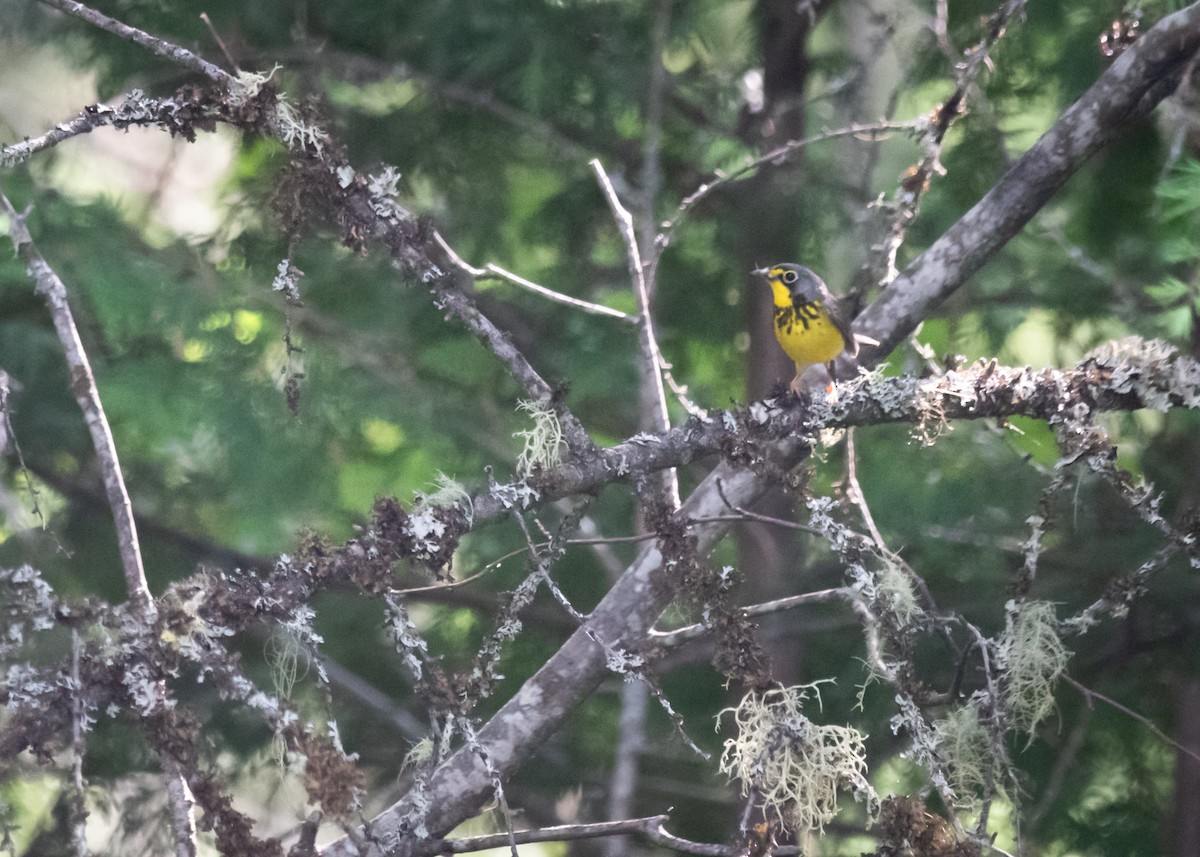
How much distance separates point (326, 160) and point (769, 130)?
2.23m

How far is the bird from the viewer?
9.31 ft

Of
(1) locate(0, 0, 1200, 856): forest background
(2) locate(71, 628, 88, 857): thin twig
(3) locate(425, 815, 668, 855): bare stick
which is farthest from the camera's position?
(1) locate(0, 0, 1200, 856): forest background

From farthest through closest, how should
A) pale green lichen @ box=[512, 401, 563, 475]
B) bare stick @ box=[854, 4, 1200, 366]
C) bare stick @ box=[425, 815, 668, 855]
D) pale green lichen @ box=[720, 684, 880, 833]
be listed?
bare stick @ box=[854, 4, 1200, 366], pale green lichen @ box=[512, 401, 563, 475], bare stick @ box=[425, 815, 668, 855], pale green lichen @ box=[720, 684, 880, 833]

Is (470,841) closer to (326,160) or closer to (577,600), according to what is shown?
(326,160)

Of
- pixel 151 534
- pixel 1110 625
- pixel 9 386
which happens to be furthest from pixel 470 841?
pixel 151 534

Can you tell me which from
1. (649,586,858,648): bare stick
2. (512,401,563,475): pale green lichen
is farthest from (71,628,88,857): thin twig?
(649,586,858,648): bare stick

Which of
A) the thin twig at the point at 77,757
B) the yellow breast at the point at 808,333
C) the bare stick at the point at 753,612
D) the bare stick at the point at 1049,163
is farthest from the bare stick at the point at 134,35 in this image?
the yellow breast at the point at 808,333

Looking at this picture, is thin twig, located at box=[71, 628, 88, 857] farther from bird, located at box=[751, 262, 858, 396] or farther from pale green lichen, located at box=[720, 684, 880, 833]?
bird, located at box=[751, 262, 858, 396]

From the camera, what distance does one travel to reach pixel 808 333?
299cm

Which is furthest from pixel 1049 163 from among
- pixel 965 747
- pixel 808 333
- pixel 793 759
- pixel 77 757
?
pixel 77 757

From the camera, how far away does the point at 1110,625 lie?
3.17 meters

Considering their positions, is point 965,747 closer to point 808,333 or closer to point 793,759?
point 793,759

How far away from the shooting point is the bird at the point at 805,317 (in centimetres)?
284

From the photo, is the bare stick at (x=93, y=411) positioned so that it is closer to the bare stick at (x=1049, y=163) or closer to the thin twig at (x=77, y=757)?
the thin twig at (x=77, y=757)
